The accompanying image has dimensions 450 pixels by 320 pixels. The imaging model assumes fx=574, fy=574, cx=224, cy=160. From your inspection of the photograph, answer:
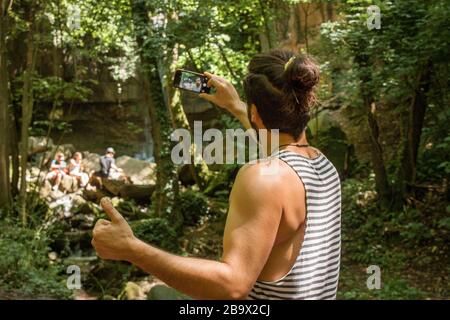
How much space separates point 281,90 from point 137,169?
17.8 metres

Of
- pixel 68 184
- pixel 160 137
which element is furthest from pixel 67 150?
pixel 160 137

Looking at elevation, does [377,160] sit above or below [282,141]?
below

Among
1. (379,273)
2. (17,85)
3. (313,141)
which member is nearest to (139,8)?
(313,141)

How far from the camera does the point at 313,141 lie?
13.4 metres

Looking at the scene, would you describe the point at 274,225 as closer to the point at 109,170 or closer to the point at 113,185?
the point at 113,185

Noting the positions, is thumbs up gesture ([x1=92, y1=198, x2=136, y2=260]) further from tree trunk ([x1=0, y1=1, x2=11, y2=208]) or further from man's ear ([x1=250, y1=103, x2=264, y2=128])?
tree trunk ([x1=0, y1=1, x2=11, y2=208])

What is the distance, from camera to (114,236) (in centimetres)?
151

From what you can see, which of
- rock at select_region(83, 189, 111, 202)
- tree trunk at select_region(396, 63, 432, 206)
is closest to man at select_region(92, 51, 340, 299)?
tree trunk at select_region(396, 63, 432, 206)

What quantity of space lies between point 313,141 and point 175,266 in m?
12.2

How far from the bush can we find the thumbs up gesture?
32.5ft

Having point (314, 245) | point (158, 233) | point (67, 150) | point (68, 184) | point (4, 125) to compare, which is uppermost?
point (4, 125)

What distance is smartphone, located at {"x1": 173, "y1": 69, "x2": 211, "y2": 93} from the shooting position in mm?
2387
